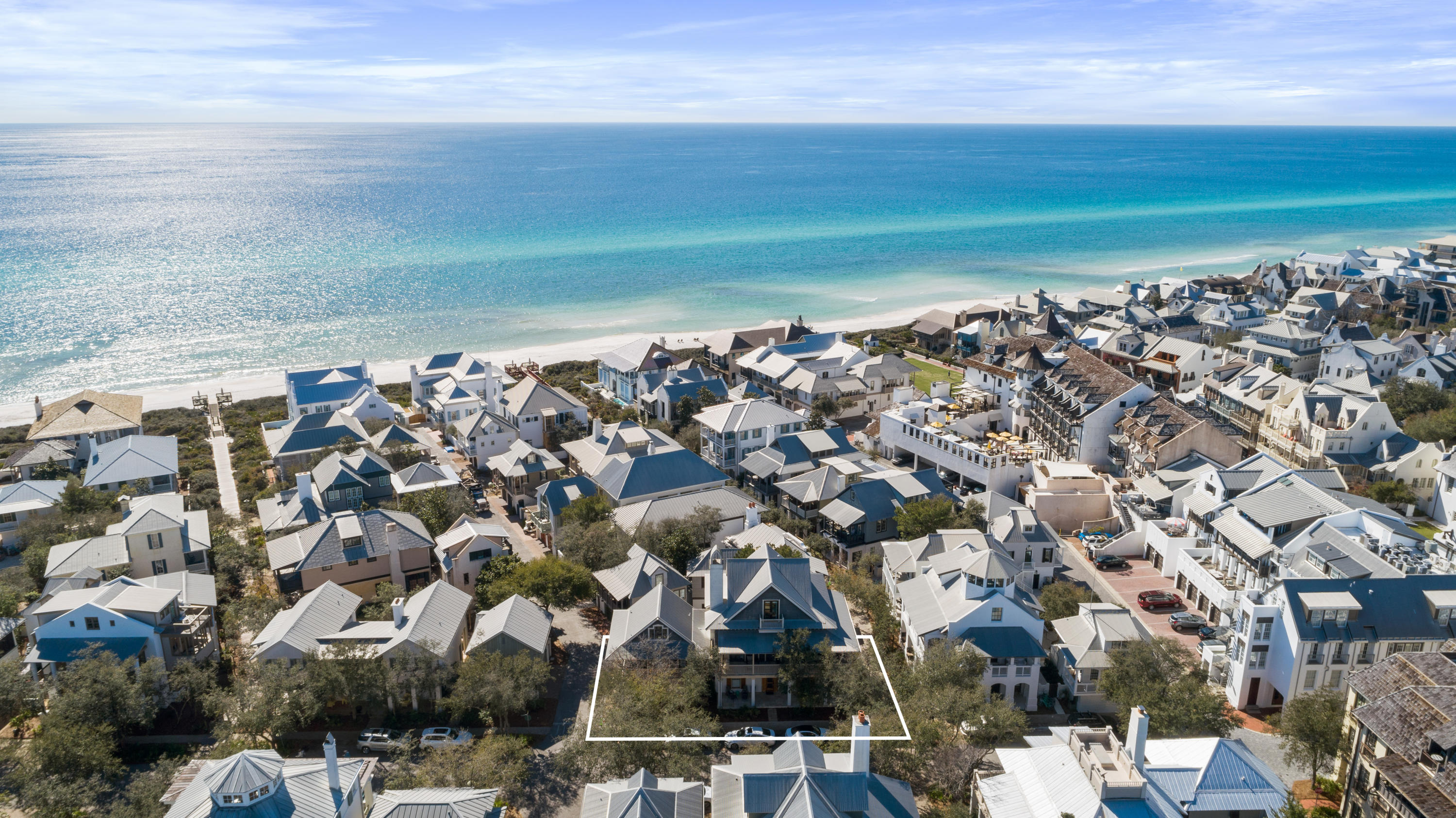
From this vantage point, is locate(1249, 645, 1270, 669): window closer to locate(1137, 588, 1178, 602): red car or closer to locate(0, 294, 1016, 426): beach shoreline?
locate(1137, 588, 1178, 602): red car

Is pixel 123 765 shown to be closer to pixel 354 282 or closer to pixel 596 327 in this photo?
pixel 596 327

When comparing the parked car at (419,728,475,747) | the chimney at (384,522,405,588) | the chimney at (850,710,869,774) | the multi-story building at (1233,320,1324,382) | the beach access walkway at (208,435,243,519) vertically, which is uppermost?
the multi-story building at (1233,320,1324,382)

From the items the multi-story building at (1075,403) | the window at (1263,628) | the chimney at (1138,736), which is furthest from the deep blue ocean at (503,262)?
the chimney at (1138,736)

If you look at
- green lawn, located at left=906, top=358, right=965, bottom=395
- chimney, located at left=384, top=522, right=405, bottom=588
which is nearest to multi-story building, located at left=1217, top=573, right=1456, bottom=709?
chimney, located at left=384, top=522, right=405, bottom=588

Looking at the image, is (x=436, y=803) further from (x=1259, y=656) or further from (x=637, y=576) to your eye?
(x=1259, y=656)

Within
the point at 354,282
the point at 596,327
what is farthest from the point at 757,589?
the point at 354,282

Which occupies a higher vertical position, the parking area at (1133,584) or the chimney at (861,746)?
the chimney at (861,746)

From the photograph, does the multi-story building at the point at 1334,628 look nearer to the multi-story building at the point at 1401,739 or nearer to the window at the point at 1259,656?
the window at the point at 1259,656
